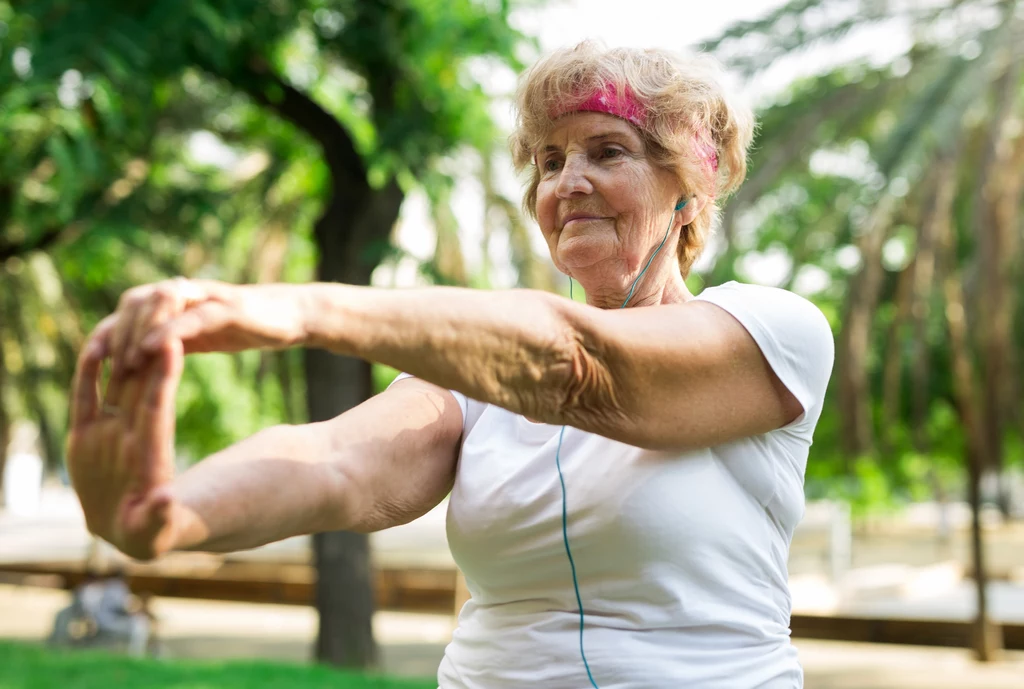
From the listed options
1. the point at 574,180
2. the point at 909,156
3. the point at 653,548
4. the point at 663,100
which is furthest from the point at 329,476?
the point at 909,156

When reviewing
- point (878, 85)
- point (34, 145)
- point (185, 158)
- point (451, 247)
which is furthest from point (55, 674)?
point (878, 85)

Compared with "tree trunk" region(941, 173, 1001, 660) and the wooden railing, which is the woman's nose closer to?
"tree trunk" region(941, 173, 1001, 660)

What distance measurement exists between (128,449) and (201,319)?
16cm

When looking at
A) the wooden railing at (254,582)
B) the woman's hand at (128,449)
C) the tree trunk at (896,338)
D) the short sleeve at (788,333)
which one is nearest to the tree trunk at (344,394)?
the tree trunk at (896,338)

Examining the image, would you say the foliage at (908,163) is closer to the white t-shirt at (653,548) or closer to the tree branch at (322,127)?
the tree branch at (322,127)

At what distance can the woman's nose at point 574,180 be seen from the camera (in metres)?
1.81

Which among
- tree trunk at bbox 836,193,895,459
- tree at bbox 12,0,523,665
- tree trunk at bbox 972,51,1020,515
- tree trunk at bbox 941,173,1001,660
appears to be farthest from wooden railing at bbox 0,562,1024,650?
tree trunk at bbox 972,51,1020,515

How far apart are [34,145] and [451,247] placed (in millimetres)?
3371

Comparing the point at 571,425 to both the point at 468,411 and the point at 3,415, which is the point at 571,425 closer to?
the point at 468,411

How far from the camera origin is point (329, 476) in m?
1.57

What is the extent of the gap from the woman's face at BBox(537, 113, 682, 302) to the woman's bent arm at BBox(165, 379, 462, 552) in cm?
32

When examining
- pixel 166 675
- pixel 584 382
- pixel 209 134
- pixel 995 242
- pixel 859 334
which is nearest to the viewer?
pixel 584 382

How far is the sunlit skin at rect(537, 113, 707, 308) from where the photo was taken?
5.94 feet

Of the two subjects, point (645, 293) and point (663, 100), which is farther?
point (645, 293)
